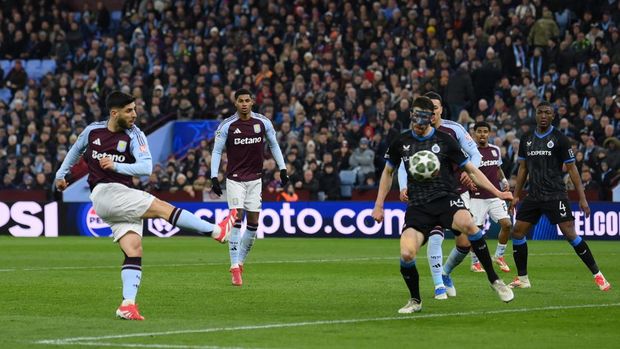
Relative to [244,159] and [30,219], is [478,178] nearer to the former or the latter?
[244,159]

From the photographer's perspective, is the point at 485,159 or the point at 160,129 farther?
the point at 160,129

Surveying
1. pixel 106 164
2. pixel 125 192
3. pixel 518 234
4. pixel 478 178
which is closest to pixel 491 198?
pixel 518 234

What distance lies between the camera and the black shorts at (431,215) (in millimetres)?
13109

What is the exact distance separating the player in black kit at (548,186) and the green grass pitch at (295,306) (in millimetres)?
487

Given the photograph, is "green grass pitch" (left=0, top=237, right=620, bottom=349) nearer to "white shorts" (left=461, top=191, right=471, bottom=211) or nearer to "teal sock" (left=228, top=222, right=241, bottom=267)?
"teal sock" (left=228, top=222, right=241, bottom=267)

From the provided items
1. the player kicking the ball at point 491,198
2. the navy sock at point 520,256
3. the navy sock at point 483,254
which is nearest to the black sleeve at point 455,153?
the navy sock at point 483,254

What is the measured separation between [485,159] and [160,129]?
19376 mm

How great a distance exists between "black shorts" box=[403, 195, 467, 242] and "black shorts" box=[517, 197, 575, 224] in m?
3.06


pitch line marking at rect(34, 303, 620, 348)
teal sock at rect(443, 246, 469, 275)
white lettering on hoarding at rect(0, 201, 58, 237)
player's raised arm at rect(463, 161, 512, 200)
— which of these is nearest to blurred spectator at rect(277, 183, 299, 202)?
white lettering on hoarding at rect(0, 201, 58, 237)

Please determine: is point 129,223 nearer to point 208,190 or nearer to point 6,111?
point 208,190

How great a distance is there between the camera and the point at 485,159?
65.9 ft

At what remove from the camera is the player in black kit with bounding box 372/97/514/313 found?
Result: 13.0 m

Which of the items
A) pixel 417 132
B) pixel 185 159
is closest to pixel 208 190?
pixel 185 159

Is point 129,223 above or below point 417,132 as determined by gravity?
below
